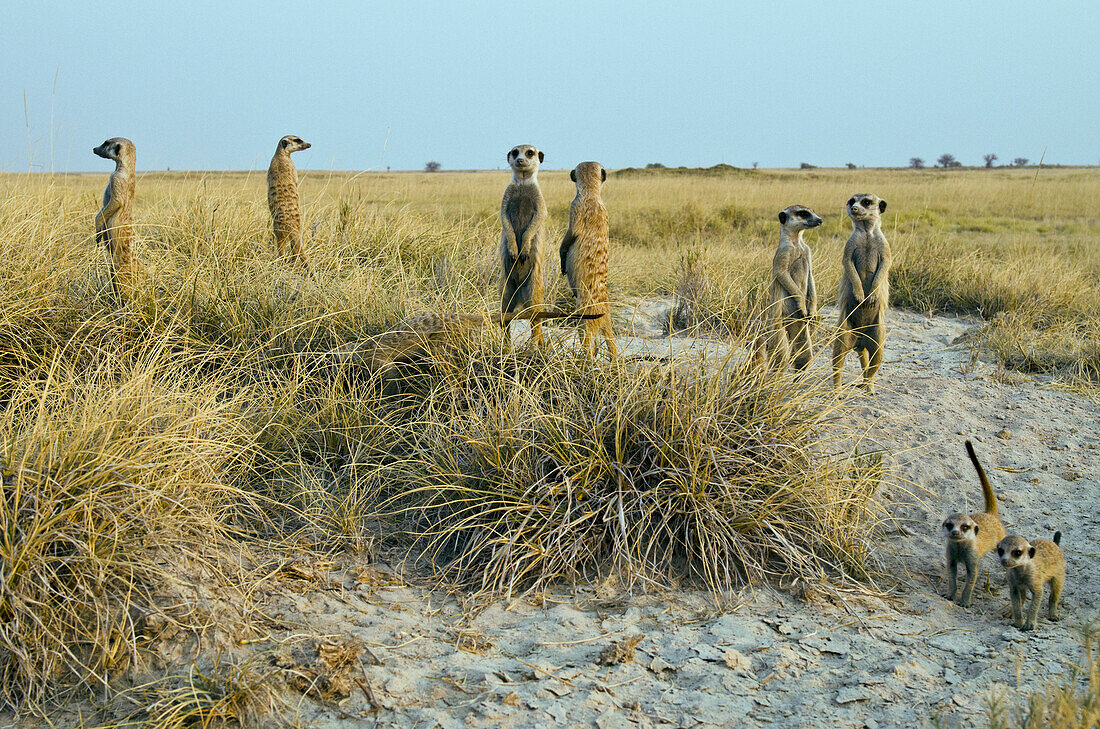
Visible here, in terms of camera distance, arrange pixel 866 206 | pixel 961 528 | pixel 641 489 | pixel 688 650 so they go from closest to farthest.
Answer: pixel 688 650 < pixel 961 528 < pixel 641 489 < pixel 866 206

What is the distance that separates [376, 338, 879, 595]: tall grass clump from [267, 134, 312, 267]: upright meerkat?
231 centimetres

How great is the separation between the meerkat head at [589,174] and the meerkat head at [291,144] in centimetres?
213

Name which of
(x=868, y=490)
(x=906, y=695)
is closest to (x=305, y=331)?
(x=868, y=490)

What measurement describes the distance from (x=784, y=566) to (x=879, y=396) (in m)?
1.92

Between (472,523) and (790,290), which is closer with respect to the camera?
(472,523)

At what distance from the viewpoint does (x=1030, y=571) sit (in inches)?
109

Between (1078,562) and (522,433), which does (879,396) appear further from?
(522,433)

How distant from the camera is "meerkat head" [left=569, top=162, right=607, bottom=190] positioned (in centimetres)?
393

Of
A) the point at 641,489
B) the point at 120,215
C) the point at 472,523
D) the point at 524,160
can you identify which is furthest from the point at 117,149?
the point at 641,489

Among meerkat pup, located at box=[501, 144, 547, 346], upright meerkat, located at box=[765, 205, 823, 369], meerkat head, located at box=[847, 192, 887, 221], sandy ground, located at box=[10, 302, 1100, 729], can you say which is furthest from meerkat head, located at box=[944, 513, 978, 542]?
meerkat pup, located at box=[501, 144, 547, 346]

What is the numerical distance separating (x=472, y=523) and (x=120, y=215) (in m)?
2.47

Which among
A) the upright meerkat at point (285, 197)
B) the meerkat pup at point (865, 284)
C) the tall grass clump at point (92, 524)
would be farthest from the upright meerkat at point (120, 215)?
the meerkat pup at point (865, 284)

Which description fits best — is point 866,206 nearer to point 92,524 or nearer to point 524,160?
point 524,160

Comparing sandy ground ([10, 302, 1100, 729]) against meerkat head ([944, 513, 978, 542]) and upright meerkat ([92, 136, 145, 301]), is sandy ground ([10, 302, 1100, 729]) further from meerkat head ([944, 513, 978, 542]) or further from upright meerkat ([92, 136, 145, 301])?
upright meerkat ([92, 136, 145, 301])
